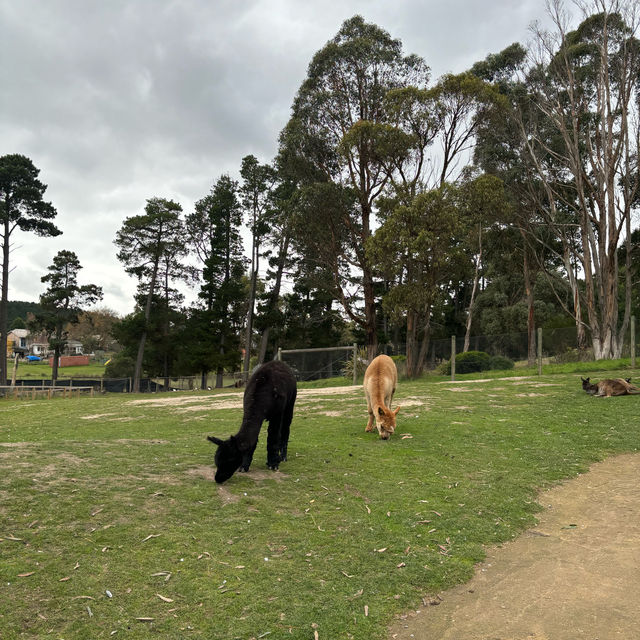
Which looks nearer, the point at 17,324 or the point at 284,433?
the point at 284,433

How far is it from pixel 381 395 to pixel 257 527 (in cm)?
479

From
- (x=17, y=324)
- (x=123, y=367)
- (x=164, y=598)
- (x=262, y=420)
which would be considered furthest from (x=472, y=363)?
(x=17, y=324)

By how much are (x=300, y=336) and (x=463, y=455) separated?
3858 centimetres

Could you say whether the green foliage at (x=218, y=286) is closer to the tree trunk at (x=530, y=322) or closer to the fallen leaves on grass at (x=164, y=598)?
the tree trunk at (x=530, y=322)

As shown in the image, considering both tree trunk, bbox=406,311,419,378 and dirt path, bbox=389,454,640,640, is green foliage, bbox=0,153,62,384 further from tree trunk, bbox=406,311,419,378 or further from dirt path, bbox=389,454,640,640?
dirt path, bbox=389,454,640,640

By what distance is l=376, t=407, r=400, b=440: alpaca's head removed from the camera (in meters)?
8.66

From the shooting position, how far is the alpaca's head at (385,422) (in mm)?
8656

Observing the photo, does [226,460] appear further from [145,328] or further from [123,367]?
[123,367]

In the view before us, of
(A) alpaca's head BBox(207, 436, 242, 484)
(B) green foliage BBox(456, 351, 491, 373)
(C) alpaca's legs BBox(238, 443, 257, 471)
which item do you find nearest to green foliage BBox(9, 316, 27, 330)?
(B) green foliage BBox(456, 351, 491, 373)

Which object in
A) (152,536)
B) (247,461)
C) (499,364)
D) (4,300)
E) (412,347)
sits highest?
(4,300)

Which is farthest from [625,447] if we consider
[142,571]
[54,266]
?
[54,266]

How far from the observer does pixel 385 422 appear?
28.8 ft

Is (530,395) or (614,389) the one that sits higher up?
(614,389)

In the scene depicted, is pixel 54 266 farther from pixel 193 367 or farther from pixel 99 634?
pixel 99 634
